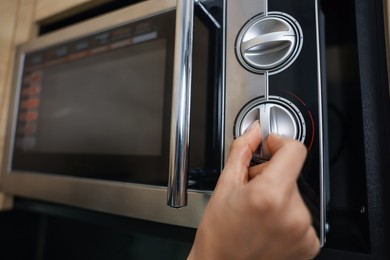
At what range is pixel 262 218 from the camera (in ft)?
0.61

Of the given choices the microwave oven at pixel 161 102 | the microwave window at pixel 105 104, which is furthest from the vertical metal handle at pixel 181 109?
the microwave window at pixel 105 104

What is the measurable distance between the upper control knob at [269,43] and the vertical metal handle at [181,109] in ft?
0.26

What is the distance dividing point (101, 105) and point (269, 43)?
1.13 feet

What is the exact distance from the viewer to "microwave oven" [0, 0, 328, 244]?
0.31 m

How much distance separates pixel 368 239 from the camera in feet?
0.99

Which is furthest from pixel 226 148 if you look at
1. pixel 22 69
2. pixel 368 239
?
pixel 22 69

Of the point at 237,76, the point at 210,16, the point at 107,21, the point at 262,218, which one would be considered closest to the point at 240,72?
the point at 237,76

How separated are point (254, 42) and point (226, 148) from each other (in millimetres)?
148

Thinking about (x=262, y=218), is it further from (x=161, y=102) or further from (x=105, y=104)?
(x=105, y=104)

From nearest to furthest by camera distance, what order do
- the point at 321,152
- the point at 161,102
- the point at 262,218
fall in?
the point at 262,218, the point at 321,152, the point at 161,102

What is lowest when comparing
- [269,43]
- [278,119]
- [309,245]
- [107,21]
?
[309,245]

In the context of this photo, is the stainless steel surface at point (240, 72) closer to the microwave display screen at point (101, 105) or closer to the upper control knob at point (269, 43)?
the upper control knob at point (269, 43)

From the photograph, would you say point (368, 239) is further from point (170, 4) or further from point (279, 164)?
point (170, 4)

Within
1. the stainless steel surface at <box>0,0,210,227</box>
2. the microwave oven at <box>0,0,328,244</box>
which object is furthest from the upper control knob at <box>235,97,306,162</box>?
the stainless steel surface at <box>0,0,210,227</box>
